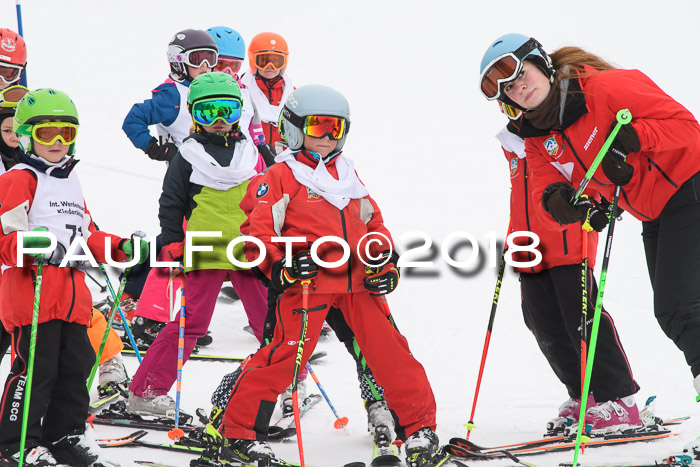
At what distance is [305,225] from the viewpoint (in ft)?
13.9

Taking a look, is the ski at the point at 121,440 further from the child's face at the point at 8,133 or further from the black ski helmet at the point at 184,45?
the black ski helmet at the point at 184,45

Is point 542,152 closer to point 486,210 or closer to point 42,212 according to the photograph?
point 42,212

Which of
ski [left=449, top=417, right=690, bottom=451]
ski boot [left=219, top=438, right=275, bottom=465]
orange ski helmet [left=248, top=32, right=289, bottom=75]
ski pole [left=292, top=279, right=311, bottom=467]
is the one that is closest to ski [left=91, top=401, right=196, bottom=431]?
ski boot [left=219, top=438, right=275, bottom=465]

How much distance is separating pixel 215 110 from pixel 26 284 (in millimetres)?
1678

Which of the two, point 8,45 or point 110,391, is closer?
point 110,391

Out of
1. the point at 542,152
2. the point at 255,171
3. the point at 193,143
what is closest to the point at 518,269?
the point at 542,152

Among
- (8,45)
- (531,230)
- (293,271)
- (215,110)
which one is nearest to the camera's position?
(293,271)

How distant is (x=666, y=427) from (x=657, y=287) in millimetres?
1344

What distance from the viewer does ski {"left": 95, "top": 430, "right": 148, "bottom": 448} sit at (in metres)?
4.60

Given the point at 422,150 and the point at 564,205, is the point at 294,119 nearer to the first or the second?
the point at 564,205

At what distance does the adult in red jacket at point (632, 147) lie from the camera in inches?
146

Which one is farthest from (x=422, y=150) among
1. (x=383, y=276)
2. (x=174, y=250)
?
(x=383, y=276)

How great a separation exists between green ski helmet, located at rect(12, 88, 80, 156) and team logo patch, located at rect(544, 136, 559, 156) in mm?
2469

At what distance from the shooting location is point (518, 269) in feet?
15.8
